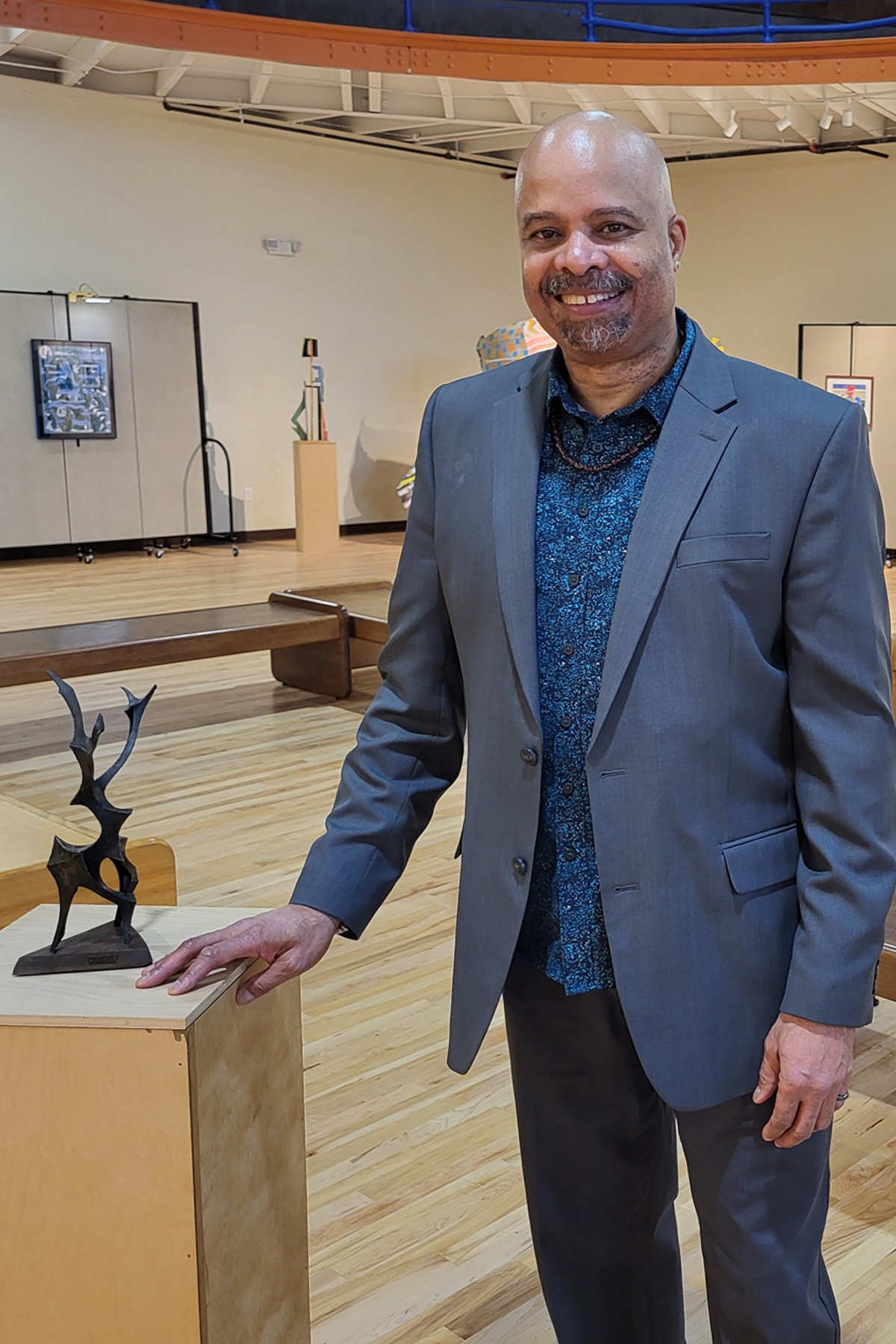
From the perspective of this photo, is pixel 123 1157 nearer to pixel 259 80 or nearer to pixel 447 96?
pixel 259 80

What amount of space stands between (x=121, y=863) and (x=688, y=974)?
0.64 meters

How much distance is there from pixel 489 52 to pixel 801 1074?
6595 mm

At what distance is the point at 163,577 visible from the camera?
10.0 meters

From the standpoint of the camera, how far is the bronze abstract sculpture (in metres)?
1.40

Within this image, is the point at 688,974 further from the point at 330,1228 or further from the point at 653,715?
the point at 330,1228

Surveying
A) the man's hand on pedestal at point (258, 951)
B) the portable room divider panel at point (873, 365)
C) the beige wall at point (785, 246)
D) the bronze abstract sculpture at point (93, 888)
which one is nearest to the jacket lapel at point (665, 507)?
the man's hand on pedestal at point (258, 951)

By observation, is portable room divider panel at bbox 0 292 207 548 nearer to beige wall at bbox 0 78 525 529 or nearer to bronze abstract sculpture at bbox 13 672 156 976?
beige wall at bbox 0 78 525 529

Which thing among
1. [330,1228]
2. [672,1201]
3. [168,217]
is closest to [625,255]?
[672,1201]

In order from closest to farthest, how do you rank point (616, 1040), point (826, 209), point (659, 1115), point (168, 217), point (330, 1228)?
point (616, 1040) → point (659, 1115) → point (330, 1228) → point (168, 217) → point (826, 209)

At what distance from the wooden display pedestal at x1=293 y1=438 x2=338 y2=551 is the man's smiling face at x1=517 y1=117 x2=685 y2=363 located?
10.8 metres

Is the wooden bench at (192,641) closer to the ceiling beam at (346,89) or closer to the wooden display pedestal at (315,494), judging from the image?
the wooden display pedestal at (315,494)

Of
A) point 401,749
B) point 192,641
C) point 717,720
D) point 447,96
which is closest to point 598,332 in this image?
point 717,720

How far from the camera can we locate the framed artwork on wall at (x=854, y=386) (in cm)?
1166

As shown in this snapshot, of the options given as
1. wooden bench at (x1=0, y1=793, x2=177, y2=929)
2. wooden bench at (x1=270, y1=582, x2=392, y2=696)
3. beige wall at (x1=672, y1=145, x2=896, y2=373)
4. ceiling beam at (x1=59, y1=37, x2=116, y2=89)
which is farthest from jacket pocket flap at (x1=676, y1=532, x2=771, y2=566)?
beige wall at (x1=672, y1=145, x2=896, y2=373)
